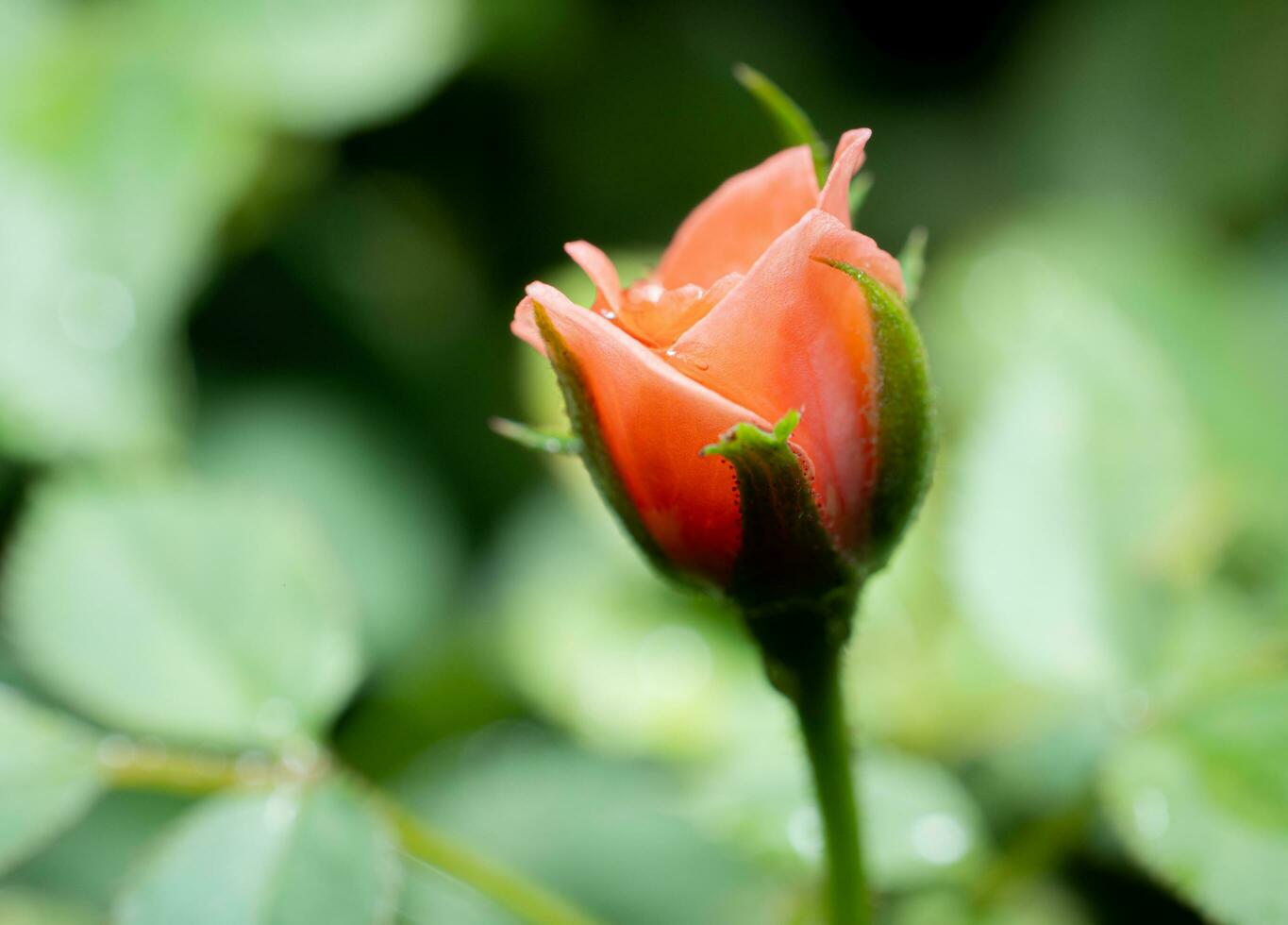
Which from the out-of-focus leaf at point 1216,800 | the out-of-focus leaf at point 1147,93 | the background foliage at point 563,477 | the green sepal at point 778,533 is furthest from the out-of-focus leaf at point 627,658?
the out-of-focus leaf at point 1147,93

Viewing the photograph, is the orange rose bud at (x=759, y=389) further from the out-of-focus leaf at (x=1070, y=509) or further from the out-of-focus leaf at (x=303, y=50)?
the out-of-focus leaf at (x=303, y=50)

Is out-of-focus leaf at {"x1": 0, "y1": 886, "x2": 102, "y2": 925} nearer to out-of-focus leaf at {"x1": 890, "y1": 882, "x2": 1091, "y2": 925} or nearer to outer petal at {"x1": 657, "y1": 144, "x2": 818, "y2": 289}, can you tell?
out-of-focus leaf at {"x1": 890, "y1": 882, "x2": 1091, "y2": 925}

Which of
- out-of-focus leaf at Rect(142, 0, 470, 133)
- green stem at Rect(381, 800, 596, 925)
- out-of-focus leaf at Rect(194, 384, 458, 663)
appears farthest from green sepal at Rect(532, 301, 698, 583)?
out-of-focus leaf at Rect(142, 0, 470, 133)

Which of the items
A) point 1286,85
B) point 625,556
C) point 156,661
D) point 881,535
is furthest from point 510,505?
point 1286,85

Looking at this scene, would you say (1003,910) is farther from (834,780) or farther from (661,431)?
(661,431)

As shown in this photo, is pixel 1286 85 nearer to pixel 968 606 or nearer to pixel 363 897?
pixel 968 606

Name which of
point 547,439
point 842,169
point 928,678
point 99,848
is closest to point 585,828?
point 928,678
